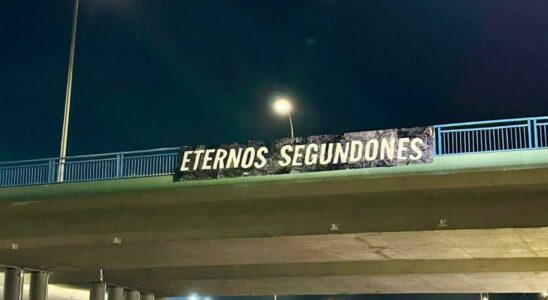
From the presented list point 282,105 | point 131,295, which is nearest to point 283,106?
point 282,105

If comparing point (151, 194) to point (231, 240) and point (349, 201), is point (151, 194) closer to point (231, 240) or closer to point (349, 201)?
point (231, 240)

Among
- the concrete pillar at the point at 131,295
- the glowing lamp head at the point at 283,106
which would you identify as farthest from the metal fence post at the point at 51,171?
the concrete pillar at the point at 131,295

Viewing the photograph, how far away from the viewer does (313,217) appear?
89.9ft

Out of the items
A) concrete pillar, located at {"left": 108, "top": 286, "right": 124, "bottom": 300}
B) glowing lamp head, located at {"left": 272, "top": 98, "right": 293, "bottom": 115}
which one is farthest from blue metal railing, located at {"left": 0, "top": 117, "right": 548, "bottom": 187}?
concrete pillar, located at {"left": 108, "top": 286, "right": 124, "bottom": 300}

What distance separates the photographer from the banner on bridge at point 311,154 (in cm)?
2619

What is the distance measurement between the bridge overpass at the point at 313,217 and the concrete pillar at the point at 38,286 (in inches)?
68.1

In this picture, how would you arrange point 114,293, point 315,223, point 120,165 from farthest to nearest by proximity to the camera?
point 114,293 < point 120,165 < point 315,223

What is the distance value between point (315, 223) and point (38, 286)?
21528mm

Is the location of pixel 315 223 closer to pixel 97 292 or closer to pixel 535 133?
pixel 535 133

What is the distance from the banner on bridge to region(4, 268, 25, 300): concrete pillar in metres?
→ 16.1

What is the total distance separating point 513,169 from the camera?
77.6 feet

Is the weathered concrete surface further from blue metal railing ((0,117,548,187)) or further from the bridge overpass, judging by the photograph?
blue metal railing ((0,117,548,187))

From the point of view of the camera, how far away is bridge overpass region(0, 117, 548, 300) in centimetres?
2491

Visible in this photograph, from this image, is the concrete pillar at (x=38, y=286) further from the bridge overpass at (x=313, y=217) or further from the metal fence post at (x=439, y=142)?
the metal fence post at (x=439, y=142)
